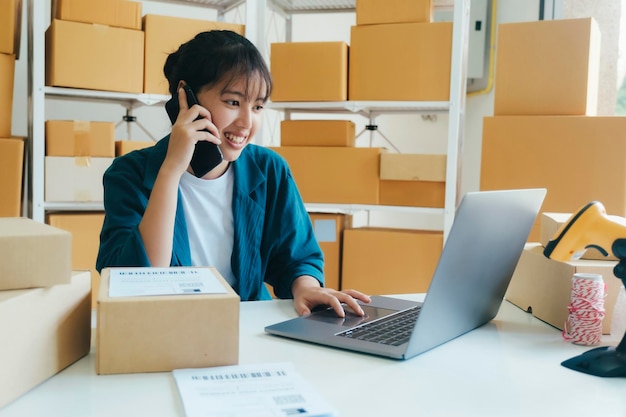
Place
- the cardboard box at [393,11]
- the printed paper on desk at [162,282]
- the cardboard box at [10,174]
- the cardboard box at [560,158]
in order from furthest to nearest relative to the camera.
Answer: the cardboard box at [393,11]
the cardboard box at [10,174]
the cardboard box at [560,158]
the printed paper on desk at [162,282]

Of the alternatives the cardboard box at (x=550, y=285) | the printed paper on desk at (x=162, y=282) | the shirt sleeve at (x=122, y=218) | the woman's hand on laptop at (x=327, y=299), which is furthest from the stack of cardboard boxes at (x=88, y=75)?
the cardboard box at (x=550, y=285)

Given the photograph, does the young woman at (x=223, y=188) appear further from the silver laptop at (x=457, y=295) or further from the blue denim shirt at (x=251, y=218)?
the silver laptop at (x=457, y=295)

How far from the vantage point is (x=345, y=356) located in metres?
0.84

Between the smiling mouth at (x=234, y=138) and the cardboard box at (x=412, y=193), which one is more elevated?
the smiling mouth at (x=234, y=138)

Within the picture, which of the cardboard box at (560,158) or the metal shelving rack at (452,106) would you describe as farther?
the metal shelving rack at (452,106)

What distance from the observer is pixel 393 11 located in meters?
2.39

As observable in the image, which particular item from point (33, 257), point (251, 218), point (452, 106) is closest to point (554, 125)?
point (452, 106)

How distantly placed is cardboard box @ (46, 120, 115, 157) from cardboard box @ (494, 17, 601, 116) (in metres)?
1.48

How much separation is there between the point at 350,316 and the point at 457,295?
0.22 metres

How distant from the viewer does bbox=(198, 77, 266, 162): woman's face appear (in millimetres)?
1335

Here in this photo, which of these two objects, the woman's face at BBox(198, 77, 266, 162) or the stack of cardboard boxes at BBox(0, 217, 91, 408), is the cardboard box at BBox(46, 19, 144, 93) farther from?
the stack of cardboard boxes at BBox(0, 217, 91, 408)

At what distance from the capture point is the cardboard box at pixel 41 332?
655mm

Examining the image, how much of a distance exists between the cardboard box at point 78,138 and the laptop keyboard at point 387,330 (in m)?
1.67

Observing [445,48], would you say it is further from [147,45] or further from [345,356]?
[345,356]
